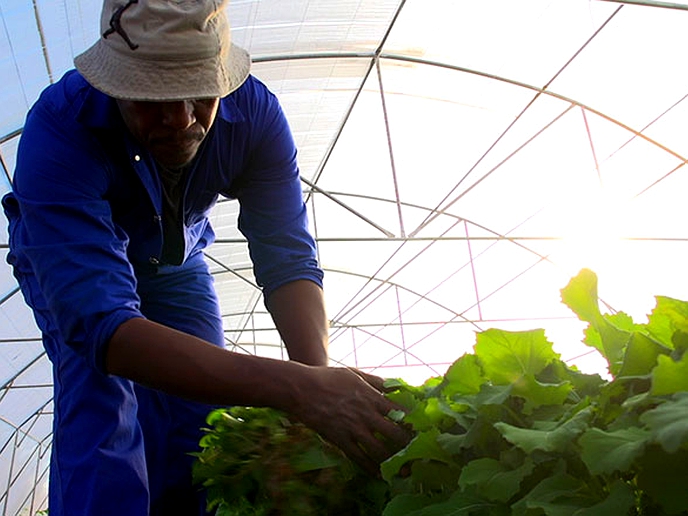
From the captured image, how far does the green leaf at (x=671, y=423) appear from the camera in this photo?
32.9 inches

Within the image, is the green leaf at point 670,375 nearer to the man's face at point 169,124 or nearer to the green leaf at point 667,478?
the green leaf at point 667,478

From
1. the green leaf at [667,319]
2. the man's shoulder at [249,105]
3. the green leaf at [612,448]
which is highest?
the man's shoulder at [249,105]

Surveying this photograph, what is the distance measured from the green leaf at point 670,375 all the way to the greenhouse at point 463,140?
21.8 ft

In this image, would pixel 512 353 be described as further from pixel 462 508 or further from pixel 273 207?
pixel 273 207

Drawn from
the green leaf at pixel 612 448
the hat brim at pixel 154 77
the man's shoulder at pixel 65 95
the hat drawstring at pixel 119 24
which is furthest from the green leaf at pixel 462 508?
the man's shoulder at pixel 65 95

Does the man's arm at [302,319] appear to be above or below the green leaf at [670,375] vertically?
above

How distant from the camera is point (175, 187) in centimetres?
242

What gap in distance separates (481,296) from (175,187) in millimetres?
13825

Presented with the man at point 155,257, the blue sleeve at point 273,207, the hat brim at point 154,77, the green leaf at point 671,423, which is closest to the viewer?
the green leaf at point 671,423

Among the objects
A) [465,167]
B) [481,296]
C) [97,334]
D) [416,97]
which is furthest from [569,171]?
[97,334]

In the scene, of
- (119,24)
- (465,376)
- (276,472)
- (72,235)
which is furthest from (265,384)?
(119,24)

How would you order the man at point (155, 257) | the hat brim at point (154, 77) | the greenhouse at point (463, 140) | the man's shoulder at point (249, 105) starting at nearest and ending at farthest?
the man at point (155, 257) < the hat brim at point (154, 77) < the man's shoulder at point (249, 105) < the greenhouse at point (463, 140)

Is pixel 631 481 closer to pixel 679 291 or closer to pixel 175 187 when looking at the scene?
pixel 175 187

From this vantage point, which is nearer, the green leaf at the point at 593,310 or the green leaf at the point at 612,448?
the green leaf at the point at 612,448
